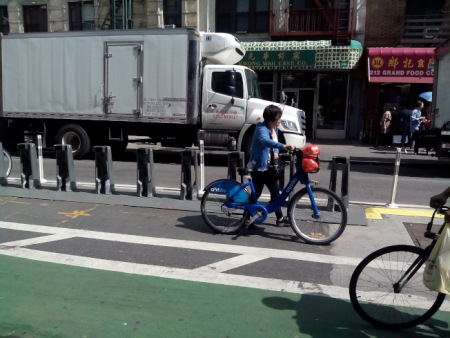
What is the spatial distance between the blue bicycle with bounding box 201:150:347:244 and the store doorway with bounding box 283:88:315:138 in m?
15.8

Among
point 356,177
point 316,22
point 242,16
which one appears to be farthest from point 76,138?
point 316,22

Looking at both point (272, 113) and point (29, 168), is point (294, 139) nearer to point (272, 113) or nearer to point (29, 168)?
point (272, 113)

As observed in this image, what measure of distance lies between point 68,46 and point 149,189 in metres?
7.37

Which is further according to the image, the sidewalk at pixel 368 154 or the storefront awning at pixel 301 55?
the storefront awning at pixel 301 55

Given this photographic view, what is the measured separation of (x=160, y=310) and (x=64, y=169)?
5263mm

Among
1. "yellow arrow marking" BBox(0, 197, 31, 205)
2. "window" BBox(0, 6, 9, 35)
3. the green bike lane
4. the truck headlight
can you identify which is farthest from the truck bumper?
"window" BBox(0, 6, 9, 35)

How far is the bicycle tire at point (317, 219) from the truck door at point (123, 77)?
26.3 feet

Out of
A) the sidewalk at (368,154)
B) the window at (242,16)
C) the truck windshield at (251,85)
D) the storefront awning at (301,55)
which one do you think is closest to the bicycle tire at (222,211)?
the truck windshield at (251,85)

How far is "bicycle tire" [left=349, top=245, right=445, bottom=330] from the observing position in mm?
3361

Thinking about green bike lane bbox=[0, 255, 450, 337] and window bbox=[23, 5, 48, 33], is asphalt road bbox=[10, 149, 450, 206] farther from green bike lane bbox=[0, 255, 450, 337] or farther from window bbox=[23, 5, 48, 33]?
window bbox=[23, 5, 48, 33]

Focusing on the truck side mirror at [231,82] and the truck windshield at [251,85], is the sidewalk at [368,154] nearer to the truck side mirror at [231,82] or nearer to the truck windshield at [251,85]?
the truck windshield at [251,85]

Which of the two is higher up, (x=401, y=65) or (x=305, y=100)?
(x=401, y=65)

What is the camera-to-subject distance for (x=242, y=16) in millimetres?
21109

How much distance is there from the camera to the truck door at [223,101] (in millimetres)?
12070
